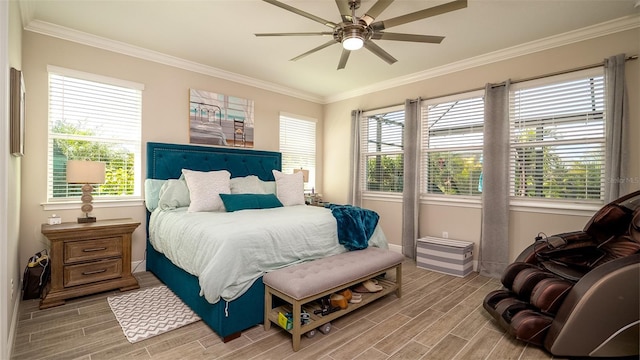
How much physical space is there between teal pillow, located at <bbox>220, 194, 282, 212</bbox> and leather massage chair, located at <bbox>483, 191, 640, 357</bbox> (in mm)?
2452

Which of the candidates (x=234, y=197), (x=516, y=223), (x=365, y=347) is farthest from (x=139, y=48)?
(x=516, y=223)

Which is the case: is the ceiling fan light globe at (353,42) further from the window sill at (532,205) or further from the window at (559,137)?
the window sill at (532,205)

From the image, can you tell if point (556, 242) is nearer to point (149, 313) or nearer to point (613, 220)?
point (613, 220)

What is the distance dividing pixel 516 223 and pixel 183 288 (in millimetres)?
3644

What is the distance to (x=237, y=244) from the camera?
7.10ft

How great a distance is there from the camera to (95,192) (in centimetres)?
338

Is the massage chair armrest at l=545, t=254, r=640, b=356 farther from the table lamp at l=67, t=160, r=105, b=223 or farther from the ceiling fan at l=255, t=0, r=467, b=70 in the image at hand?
the table lamp at l=67, t=160, r=105, b=223

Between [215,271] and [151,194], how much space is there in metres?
2.00

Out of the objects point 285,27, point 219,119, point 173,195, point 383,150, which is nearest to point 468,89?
point 383,150

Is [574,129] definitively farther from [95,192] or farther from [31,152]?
[31,152]

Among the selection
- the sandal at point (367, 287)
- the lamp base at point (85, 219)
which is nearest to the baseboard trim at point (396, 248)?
the sandal at point (367, 287)

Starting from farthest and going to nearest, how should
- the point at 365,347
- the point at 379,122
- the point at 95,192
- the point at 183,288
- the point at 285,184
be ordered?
the point at 379,122 < the point at 285,184 < the point at 95,192 < the point at 183,288 < the point at 365,347

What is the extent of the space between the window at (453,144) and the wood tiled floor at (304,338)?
69.4 inches

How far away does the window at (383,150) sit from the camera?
4.69 meters
